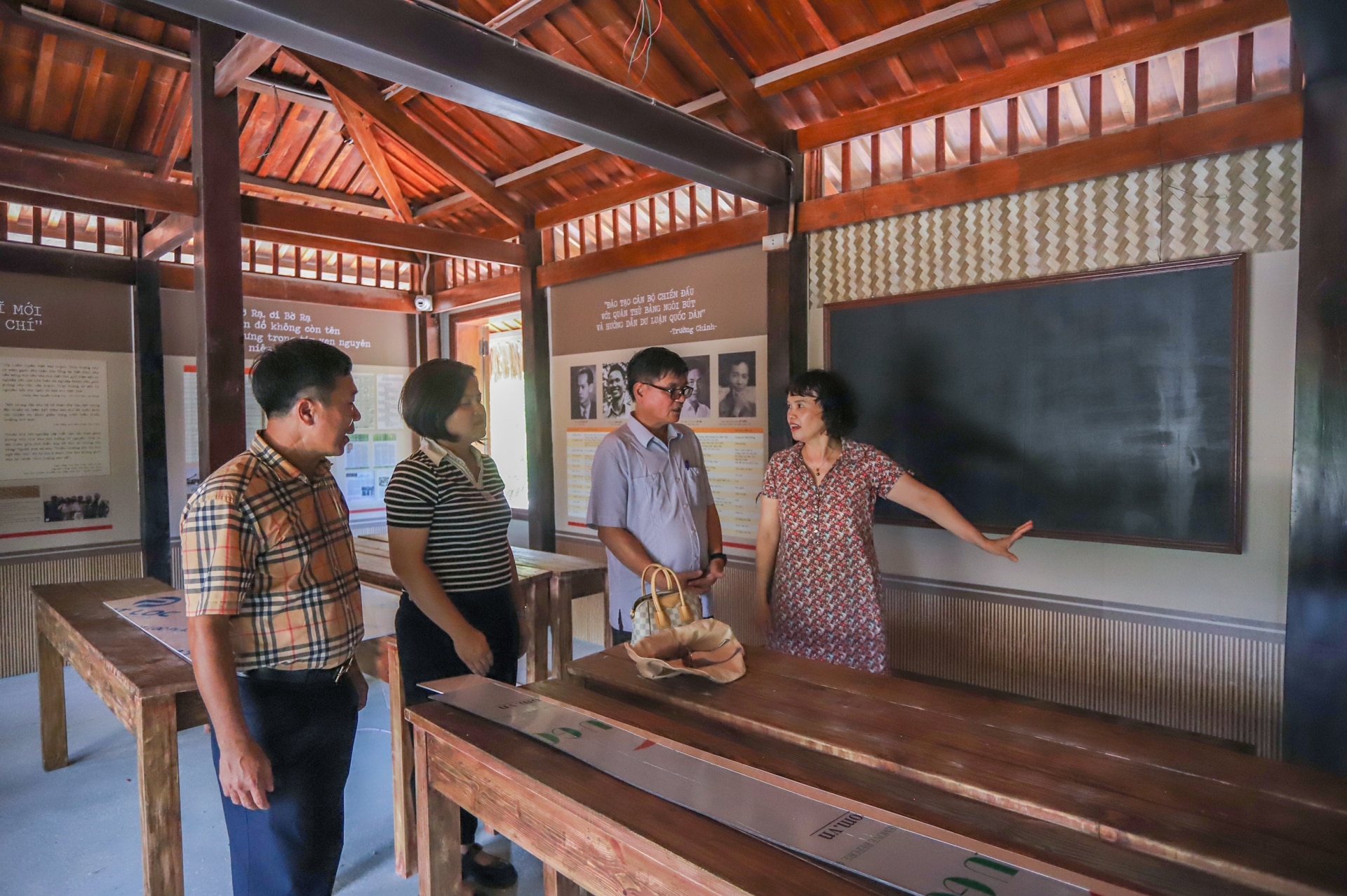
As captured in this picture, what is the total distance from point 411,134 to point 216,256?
1.45 m

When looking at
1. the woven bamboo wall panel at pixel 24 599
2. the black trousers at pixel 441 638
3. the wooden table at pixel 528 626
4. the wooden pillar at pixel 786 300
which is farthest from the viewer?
the woven bamboo wall panel at pixel 24 599

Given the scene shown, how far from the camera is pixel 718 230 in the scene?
4008 millimetres

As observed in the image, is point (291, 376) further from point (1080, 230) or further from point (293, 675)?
point (1080, 230)

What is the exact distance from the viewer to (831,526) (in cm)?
→ 240

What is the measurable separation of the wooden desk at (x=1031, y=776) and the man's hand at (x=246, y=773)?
23.6 inches

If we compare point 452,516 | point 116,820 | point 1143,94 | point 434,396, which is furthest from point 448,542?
point 1143,94

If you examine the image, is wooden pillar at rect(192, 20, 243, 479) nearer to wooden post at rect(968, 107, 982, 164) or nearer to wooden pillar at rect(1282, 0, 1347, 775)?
wooden post at rect(968, 107, 982, 164)

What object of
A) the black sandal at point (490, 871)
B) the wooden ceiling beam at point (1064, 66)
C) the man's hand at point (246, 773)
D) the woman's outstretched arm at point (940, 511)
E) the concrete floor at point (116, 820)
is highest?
the wooden ceiling beam at point (1064, 66)

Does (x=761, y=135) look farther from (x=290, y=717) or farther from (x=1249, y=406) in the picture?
(x=290, y=717)

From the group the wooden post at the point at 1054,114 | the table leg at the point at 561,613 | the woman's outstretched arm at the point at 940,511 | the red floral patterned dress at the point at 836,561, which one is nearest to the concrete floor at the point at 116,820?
the table leg at the point at 561,613

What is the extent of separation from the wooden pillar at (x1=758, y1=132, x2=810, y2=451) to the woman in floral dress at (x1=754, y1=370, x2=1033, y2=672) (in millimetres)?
1172

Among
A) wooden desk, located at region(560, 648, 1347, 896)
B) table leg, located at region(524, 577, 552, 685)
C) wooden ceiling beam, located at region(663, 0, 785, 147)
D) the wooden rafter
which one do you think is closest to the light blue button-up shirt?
table leg, located at region(524, 577, 552, 685)

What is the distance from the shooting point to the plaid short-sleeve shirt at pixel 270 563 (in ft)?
5.01

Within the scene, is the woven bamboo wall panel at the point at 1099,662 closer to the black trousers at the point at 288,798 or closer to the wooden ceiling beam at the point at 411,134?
the black trousers at the point at 288,798
